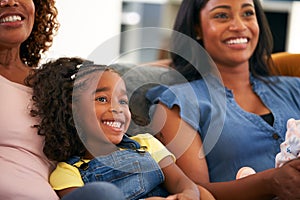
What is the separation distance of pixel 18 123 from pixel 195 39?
0.72m

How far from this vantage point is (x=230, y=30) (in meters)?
1.79

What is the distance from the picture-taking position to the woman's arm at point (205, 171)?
4.55 feet

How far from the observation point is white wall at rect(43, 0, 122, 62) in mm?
2518

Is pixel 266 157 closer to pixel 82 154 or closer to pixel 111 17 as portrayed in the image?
pixel 82 154

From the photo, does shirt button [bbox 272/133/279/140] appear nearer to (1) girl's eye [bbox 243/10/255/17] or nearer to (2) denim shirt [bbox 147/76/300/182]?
(2) denim shirt [bbox 147/76/300/182]

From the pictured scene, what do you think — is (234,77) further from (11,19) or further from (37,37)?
(11,19)

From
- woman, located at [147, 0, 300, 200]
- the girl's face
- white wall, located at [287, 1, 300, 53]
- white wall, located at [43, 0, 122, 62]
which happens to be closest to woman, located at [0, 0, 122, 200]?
the girl's face

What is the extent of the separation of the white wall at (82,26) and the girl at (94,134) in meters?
0.83

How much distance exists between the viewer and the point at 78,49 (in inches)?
105

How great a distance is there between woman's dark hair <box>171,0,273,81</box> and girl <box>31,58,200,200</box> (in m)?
0.47

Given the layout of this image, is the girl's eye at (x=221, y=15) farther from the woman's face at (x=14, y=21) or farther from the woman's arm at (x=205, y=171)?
the woman's face at (x=14, y=21)

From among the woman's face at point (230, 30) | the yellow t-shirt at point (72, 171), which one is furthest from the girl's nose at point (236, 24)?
the yellow t-shirt at point (72, 171)

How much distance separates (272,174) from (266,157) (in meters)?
0.24

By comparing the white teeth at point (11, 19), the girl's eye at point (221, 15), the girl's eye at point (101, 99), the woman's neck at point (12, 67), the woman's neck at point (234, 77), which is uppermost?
the white teeth at point (11, 19)
